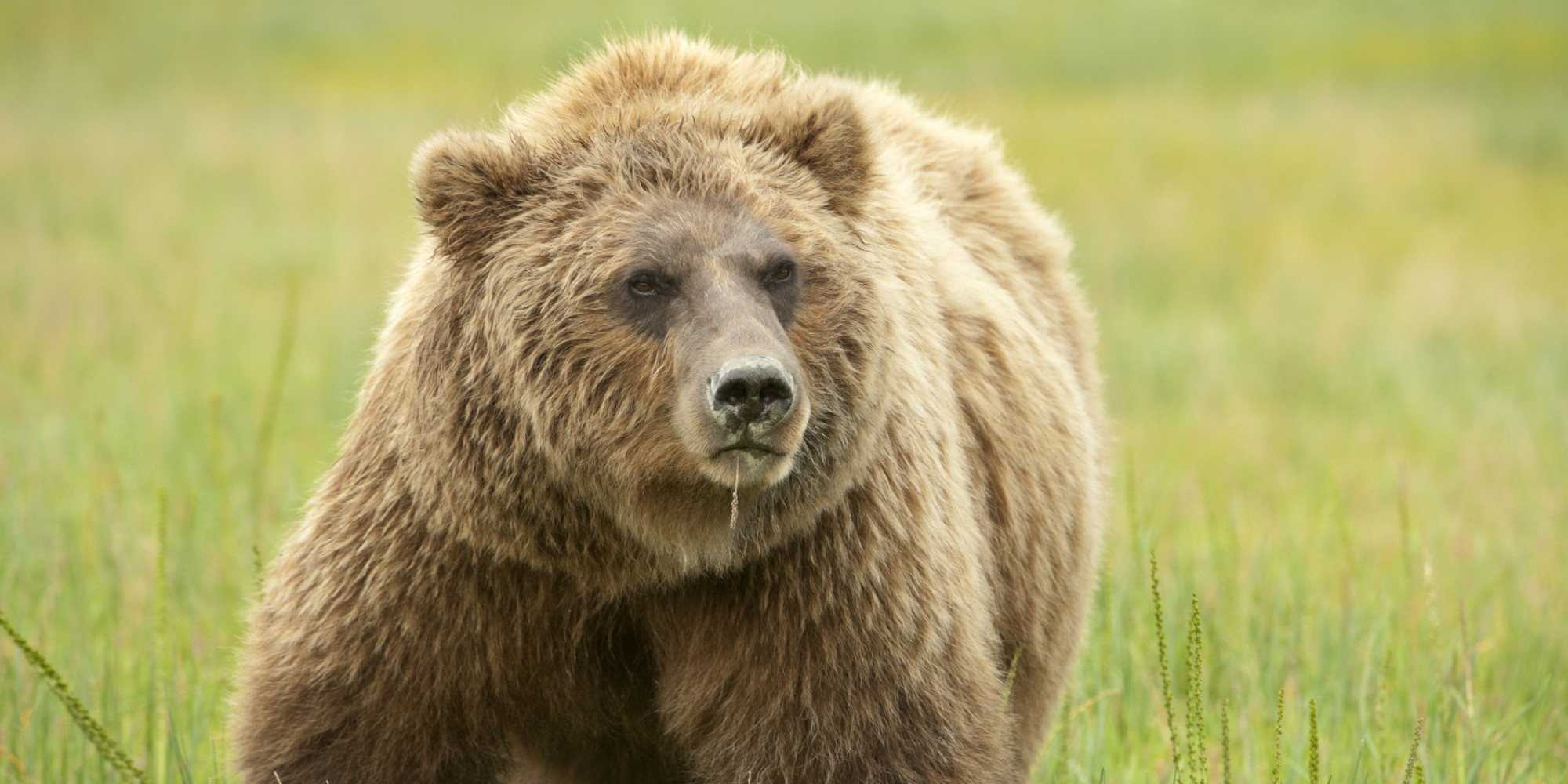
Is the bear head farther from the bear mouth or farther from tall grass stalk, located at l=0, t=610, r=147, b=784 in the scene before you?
tall grass stalk, located at l=0, t=610, r=147, b=784

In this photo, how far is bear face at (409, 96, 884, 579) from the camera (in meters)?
3.61

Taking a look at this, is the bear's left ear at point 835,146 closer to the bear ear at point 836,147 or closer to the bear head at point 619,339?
the bear ear at point 836,147

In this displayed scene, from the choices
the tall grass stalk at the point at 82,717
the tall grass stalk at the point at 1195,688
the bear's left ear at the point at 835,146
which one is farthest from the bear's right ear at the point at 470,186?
the tall grass stalk at the point at 1195,688

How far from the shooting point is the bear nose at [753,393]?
10.8 ft

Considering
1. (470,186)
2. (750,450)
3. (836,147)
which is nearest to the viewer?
(750,450)

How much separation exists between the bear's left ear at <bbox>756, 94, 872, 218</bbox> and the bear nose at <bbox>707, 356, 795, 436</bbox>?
878mm

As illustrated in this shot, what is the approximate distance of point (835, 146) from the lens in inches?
157

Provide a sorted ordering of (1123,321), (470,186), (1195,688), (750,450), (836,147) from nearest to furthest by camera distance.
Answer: (1195,688) < (750,450) < (470,186) < (836,147) < (1123,321)

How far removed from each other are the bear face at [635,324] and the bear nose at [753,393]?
0.49 ft

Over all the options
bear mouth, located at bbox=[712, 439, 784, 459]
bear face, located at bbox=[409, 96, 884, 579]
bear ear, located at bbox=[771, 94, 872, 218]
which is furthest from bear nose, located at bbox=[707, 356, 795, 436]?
bear ear, located at bbox=[771, 94, 872, 218]

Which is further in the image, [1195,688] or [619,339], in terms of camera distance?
[619,339]

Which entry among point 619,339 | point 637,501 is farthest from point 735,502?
point 619,339

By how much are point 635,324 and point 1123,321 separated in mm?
9314

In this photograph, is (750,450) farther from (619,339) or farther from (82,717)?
(82,717)
